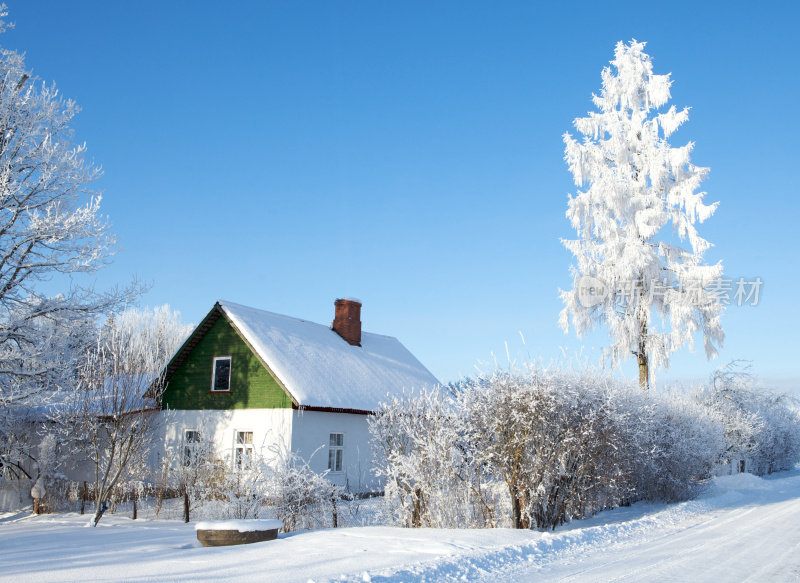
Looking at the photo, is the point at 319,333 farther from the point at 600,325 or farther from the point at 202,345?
the point at 600,325

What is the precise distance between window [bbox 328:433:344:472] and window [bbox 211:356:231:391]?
163 inches

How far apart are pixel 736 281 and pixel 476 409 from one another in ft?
48.5

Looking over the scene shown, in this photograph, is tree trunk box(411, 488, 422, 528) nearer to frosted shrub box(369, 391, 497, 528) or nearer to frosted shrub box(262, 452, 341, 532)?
frosted shrub box(369, 391, 497, 528)

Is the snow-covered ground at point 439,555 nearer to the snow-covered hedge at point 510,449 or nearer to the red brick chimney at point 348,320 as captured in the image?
the snow-covered hedge at point 510,449

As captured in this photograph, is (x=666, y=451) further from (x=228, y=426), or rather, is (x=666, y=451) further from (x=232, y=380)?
(x=232, y=380)

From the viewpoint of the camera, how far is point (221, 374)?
2175cm

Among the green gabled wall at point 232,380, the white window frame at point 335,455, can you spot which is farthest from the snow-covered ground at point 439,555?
the white window frame at point 335,455

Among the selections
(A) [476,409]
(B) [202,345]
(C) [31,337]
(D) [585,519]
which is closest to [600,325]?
(D) [585,519]

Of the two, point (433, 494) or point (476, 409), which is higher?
point (476, 409)

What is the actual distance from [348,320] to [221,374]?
6.41 meters

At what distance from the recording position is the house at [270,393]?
19703 mm

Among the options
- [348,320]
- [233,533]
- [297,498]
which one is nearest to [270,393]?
[348,320]

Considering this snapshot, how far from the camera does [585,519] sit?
14133 mm

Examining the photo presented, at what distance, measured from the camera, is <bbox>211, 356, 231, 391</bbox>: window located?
21.6 meters
